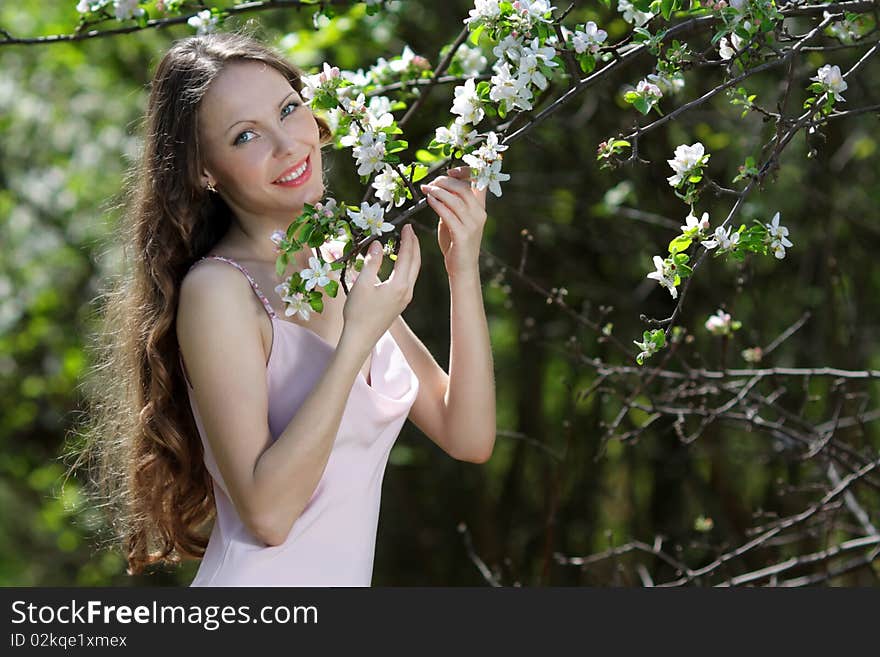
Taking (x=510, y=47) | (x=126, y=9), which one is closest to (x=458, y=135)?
(x=510, y=47)

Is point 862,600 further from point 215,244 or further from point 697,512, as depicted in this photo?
point 697,512

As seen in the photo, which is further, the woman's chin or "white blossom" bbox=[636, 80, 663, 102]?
the woman's chin

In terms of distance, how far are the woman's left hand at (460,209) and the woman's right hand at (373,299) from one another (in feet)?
0.36

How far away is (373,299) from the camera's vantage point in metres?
1.81

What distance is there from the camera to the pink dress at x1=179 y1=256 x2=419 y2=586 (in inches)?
75.0

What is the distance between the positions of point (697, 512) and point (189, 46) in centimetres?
364

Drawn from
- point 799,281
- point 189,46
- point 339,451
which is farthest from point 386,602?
point 799,281

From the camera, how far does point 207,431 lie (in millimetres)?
1872

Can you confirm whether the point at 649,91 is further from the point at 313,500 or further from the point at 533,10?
the point at 313,500

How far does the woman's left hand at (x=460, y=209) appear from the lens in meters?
1.85

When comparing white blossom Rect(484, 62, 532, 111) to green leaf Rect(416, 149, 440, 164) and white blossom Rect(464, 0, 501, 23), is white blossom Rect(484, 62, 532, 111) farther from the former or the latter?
green leaf Rect(416, 149, 440, 164)

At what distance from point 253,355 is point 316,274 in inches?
9.4

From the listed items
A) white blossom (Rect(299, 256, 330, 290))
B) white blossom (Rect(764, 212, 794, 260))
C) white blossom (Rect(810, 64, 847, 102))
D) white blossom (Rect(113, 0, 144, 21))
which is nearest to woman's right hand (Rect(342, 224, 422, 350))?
white blossom (Rect(299, 256, 330, 290))

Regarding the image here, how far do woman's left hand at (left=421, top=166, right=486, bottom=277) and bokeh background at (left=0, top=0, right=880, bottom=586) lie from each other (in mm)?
994
